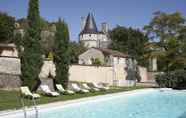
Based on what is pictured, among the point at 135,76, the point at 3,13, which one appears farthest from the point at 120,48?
the point at 3,13

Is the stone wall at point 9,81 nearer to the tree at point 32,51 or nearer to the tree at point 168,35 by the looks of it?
the tree at point 32,51

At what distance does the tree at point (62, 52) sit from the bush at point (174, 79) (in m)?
13.1

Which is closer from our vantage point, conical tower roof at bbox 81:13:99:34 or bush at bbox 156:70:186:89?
bush at bbox 156:70:186:89

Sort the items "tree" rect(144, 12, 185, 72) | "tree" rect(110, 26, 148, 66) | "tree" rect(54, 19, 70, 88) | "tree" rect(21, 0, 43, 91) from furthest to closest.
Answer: "tree" rect(110, 26, 148, 66) < "tree" rect(144, 12, 185, 72) < "tree" rect(54, 19, 70, 88) < "tree" rect(21, 0, 43, 91)

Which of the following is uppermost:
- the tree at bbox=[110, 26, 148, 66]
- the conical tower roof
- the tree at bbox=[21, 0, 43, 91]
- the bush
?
the conical tower roof

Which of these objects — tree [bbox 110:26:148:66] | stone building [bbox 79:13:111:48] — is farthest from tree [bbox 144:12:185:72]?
stone building [bbox 79:13:111:48]

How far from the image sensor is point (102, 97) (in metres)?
20.2

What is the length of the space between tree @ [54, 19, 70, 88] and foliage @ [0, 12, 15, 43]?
82.0 ft

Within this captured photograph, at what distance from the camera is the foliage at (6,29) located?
1831 inches

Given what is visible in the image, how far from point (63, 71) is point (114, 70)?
1496 cm

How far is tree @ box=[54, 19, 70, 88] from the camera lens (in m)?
23.9

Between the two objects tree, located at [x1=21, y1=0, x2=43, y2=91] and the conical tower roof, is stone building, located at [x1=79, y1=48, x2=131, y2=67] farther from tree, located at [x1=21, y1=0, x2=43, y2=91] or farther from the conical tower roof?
the conical tower roof

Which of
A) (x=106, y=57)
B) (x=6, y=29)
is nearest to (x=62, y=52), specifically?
(x=106, y=57)

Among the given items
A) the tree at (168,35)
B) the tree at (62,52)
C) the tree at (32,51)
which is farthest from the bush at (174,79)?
the tree at (32,51)
